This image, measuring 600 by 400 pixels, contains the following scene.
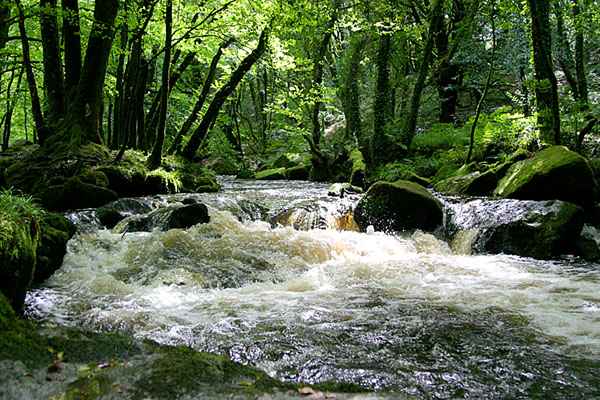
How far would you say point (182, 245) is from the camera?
5551 millimetres

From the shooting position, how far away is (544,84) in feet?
27.0

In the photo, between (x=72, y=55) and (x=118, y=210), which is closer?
(x=118, y=210)

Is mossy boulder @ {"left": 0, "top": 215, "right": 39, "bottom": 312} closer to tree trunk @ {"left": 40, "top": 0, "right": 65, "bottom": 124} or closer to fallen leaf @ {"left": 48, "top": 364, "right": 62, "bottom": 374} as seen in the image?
fallen leaf @ {"left": 48, "top": 364, "right": 62, "bottom": 374}

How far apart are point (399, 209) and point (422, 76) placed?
7.44 m

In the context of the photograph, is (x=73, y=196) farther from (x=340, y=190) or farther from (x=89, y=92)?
(x=340, y=190)

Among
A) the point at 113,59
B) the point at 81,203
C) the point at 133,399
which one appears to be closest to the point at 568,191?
the point at 133,399

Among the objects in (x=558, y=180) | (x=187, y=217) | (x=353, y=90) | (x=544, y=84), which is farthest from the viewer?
(x=353, y=90)

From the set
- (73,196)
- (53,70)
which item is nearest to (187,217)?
(73,196)

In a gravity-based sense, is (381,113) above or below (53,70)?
below

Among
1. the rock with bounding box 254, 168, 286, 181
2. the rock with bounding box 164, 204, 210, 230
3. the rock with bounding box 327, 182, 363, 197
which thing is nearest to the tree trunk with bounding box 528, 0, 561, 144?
the rock with bounding box 327, 182, 363, 197

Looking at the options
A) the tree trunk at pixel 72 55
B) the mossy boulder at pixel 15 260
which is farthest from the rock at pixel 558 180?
the tree trunk at pixel 72 55

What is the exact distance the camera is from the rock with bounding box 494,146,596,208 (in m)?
6.36

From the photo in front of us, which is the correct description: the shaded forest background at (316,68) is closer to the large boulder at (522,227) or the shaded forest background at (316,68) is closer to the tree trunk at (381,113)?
the tree trunk at (381,113)

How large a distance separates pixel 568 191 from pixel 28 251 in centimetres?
776
